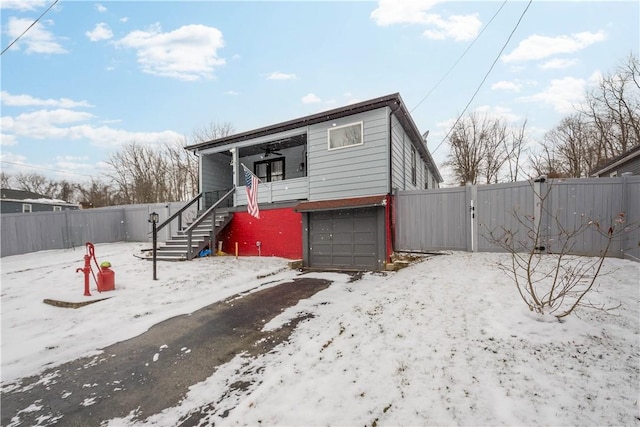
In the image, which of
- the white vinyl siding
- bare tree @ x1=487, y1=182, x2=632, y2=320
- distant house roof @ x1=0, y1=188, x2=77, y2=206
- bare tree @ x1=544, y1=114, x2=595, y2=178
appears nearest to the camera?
bare tree @ x1=487, y1=182, x2=632, y2=320

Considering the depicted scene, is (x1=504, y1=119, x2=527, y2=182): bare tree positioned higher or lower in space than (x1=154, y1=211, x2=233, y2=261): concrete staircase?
higher

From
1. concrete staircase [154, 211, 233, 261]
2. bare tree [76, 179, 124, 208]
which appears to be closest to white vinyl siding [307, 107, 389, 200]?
concrete staircase [154, 211, 233, 261]

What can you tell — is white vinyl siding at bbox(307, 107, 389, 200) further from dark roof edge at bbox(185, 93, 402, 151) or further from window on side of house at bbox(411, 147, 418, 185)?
window on side of house at bbox(411, 147, 418, 185)

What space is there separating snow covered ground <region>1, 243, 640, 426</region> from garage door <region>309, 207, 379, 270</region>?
2.90 metres

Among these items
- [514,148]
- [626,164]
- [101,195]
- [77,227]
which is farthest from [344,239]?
[101,195]

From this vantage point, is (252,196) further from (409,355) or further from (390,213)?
(409,355)

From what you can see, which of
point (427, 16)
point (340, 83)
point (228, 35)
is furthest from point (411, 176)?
point (228, 35)

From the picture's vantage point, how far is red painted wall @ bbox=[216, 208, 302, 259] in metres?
10.1

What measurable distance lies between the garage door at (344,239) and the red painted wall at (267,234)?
0.74m

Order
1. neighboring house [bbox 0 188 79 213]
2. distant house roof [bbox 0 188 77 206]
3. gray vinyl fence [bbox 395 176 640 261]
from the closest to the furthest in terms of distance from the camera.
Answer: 1. gray vinyl fence [bbox 395 176 640 261]
2. neighboring house [bbox 0 188 79 213]
3. distant house roof [bbox 0 188 77 206]

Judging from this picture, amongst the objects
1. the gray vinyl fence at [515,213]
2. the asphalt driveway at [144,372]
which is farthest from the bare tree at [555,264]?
the asphalt driveway at [144,372]

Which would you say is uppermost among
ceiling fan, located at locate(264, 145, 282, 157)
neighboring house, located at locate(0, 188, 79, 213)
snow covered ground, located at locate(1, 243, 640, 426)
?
ceiling fan, located at locate(264, 145, 282, 157)

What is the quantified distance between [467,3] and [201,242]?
12.8 metres

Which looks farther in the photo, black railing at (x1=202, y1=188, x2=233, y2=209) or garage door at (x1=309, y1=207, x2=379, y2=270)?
black railing at (x1=202, y1=188, x2=233, y2=209)
